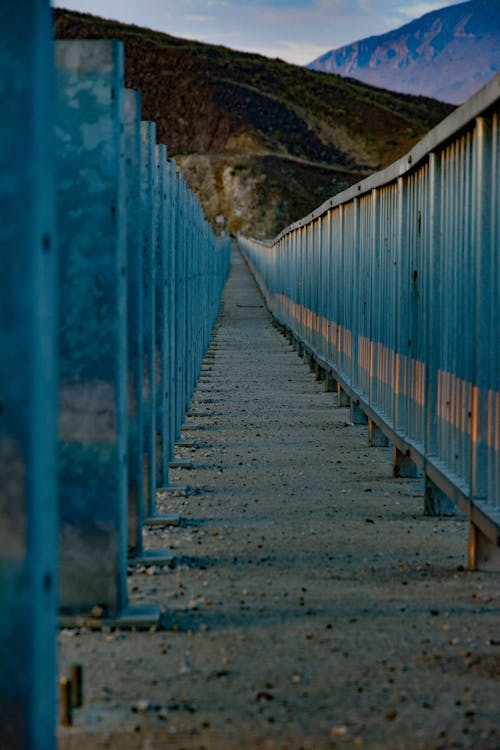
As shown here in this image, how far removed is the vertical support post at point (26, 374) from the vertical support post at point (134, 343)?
9.82ft

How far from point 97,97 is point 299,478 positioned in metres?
4.94

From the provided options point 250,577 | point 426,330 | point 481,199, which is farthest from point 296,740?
point 426,330

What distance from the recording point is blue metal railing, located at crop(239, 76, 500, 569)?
5.96 metres

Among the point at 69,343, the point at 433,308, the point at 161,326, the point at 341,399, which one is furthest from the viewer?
the point at 341,399

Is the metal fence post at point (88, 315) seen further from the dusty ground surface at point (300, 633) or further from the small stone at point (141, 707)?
the small stone at point (141, 707)

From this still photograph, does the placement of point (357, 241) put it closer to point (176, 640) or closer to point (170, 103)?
point (176, 640)

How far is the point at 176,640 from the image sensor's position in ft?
16.8

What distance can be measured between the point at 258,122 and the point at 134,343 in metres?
137

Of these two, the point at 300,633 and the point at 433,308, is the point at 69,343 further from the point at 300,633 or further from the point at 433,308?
the point at 433,308

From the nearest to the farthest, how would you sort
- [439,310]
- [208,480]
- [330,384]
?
[439,310] → [208,480] → [330,384]

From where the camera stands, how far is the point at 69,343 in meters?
5.19

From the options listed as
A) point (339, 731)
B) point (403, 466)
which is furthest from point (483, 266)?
point (403, 466)

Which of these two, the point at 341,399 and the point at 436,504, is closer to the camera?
the point at 436,504

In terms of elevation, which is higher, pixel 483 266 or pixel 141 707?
pixel 483 266
